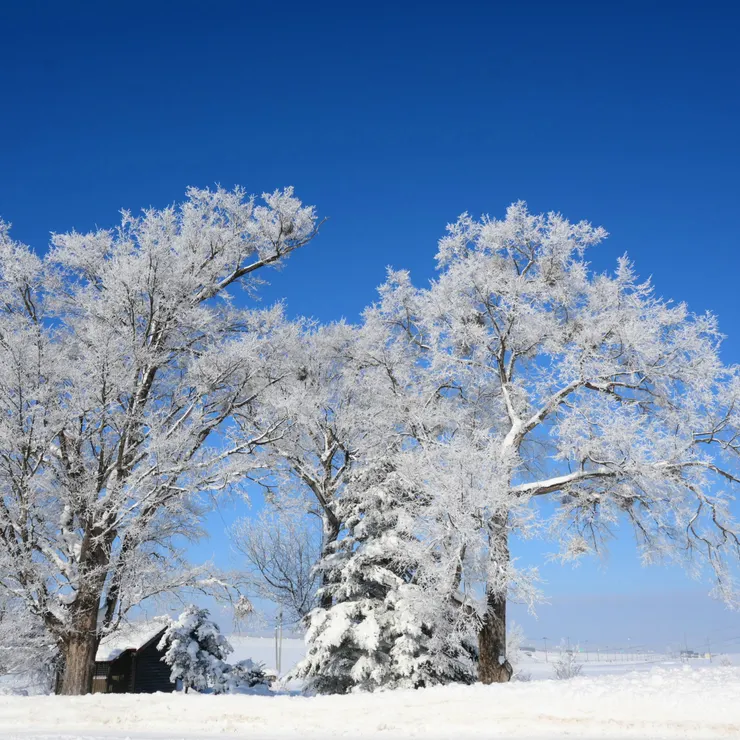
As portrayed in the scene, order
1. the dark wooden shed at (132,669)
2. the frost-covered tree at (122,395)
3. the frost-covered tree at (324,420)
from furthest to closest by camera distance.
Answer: the dark wooden shed at (132,669), the frost-covered tree at (324,420), the frost-covered tree at (122,395)

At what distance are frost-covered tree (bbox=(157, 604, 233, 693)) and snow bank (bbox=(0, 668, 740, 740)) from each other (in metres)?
11.7

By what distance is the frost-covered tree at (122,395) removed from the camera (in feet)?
45.2

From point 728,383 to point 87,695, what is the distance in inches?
577

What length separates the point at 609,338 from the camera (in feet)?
52.7

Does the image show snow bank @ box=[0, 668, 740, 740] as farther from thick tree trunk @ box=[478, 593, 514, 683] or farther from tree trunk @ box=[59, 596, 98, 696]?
thick tree trunk @ box=[478, 593, 514, 683]

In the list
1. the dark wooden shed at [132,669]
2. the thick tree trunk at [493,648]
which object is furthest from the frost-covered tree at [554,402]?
the dark wooden shed at [132,669]

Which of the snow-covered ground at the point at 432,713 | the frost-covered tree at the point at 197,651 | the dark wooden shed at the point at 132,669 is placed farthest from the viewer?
the dark wooden shed at the point at 132,669

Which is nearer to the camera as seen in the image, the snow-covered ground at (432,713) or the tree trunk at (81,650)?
the snow-covered ground at (432,713)

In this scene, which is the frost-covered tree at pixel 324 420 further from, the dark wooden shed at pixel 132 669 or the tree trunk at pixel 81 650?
the dark wooden shed at pixel 132 669

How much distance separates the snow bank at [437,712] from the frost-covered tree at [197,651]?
1170cm

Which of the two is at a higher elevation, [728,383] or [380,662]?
[728,383]

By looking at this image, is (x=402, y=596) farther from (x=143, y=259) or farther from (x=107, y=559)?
(x=143, y=259)

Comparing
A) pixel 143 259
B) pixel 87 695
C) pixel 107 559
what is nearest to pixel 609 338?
pixel 143 259

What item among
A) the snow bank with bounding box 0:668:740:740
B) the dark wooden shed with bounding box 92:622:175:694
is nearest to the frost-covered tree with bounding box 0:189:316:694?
the snow bank with bounding box 0:668:740:740
